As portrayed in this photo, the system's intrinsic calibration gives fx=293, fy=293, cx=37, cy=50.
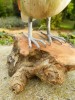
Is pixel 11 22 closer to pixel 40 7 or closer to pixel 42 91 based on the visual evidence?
pixel 42 91

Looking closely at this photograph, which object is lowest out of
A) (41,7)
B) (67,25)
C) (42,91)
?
(67,25)

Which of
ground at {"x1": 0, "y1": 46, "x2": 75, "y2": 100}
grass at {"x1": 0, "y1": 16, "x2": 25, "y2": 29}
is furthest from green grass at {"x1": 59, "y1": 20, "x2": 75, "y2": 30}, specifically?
ground at {"x1": 0, "y1": 46, "x2": 75, "y2": 100}

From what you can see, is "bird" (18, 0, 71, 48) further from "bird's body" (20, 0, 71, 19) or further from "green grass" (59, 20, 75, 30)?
"green grass" (59, 20, 75, 30)

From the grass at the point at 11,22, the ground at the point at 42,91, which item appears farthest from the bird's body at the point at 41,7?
the grass at the point at 11,22

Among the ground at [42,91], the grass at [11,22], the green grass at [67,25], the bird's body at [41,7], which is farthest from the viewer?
the grass at [11,22]

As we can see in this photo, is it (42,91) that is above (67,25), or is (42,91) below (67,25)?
above

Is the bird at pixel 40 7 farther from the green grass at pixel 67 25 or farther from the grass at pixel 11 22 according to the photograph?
the grass at pixel 11 22

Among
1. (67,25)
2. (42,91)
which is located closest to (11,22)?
(67,25)

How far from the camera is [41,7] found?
3324 millimetres

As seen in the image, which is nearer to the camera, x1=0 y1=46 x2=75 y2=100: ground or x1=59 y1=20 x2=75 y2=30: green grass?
x1=0 y1=46 x2=75 y2=100: ground

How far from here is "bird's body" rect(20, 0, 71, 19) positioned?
3295 millimetres

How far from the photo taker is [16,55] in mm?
3820

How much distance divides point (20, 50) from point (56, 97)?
28.4 inches

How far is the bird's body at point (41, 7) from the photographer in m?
3.29
